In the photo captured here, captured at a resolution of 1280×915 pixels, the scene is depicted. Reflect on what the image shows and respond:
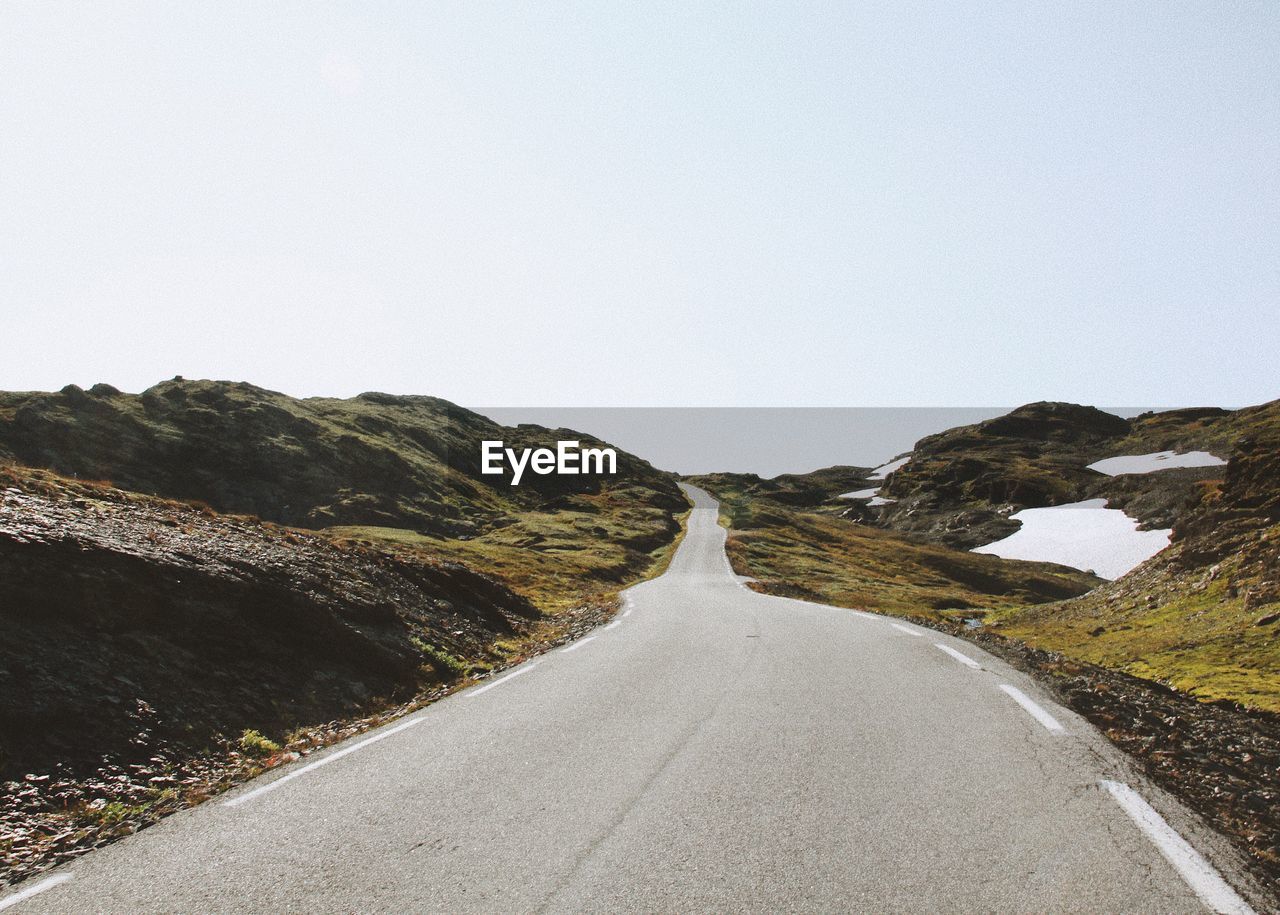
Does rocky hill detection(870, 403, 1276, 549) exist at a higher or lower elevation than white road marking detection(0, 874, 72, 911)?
higher

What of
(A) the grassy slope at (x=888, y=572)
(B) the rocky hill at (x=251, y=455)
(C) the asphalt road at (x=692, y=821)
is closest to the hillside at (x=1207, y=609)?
(C) the asphalt road at (x=692, y=821)

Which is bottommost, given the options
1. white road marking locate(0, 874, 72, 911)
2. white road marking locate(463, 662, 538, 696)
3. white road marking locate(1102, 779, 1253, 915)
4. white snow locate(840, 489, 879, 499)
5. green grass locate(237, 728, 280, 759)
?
green grass locate(237, 728, 280, 759)

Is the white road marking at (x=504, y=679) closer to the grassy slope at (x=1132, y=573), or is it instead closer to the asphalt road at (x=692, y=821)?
the asphalt road at (x=692, y=821)

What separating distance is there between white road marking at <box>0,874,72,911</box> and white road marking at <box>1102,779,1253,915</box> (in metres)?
7.15

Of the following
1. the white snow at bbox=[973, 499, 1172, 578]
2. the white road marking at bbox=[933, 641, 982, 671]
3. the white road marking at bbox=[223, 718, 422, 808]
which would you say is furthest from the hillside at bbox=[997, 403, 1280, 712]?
the white snow at bbox=[973, 499, 1172, 578]

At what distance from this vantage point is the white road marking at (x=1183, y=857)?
423 cm

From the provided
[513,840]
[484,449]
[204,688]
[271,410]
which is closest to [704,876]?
[513,840]

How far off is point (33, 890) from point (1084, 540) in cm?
8169

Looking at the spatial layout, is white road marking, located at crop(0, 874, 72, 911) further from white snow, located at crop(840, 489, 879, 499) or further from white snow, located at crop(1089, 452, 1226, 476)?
white snow, located at crop(840, 489, 879, 499)

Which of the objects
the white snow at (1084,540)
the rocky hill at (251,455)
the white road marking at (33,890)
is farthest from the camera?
the rocky hill at (251,455)

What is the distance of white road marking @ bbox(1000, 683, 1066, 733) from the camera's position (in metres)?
8.15

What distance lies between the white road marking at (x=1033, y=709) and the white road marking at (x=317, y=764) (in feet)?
23.9

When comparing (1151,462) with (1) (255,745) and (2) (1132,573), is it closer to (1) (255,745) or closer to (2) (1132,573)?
(2) (1132,573)

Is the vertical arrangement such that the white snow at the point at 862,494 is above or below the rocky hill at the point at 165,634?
above
